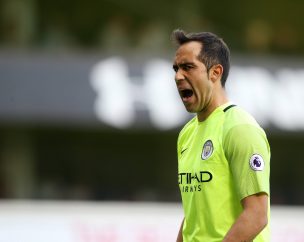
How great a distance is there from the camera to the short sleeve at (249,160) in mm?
4137

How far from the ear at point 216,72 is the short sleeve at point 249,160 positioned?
0.32 meters

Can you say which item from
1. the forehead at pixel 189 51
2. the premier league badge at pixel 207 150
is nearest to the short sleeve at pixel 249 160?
the premier league badge at pixel 207 150

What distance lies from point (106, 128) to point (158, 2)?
8.70 feet

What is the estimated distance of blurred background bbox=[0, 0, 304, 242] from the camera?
13.2m

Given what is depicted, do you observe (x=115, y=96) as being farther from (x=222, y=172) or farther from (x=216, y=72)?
(x=222, y=172)

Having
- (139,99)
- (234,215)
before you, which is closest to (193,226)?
(234,215)

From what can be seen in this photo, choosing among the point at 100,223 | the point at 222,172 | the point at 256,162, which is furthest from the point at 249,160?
the point at 100,223

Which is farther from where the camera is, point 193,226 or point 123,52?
point 123,52

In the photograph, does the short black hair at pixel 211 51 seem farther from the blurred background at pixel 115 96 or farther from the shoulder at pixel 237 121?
the blurred background at pixel 115 96

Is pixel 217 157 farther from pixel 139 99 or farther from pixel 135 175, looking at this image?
pixel 135 175

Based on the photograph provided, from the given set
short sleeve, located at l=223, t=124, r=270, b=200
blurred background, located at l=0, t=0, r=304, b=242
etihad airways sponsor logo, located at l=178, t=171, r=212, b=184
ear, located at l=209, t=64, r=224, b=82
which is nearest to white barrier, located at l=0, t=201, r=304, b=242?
blurred background, located at l=0, t=0, r=304, b=242

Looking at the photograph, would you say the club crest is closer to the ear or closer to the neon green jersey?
the neon green jersey

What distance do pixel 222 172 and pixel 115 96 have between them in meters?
8.91

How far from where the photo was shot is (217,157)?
427 centimetres
